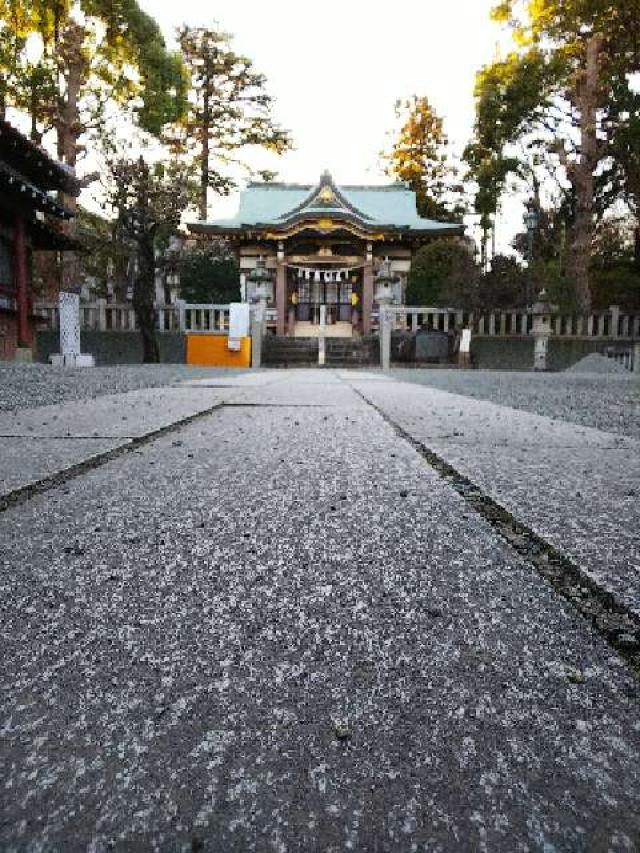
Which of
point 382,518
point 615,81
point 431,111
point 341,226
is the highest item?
point 431,111

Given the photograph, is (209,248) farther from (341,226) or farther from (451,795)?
(451,795)

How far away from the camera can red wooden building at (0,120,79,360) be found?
1026 cm

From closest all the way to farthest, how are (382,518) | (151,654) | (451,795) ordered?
(451,795) < (151,654) < (382,518)

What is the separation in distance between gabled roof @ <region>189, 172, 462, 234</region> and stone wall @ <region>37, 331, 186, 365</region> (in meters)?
4.06

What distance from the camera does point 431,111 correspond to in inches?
960

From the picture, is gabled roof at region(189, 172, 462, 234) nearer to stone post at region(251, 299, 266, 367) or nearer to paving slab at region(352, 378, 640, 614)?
stone post at region(251, 299, 266, 367)

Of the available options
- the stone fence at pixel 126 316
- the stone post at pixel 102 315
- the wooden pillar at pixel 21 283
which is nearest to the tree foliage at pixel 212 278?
the stone fence at pixel 126 316

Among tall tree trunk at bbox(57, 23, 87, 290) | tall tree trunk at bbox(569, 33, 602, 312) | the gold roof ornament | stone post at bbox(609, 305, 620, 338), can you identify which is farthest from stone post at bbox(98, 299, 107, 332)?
stone post at bbox(609, 305, 620, 338)

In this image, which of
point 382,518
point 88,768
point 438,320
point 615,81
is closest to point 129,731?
point 88,768

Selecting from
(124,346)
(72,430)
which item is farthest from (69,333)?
(72,430)

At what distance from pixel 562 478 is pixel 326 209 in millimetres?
17063

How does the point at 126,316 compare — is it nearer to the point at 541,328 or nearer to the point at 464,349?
the point at 464,349

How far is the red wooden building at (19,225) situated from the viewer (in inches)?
404

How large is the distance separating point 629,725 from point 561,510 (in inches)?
21.5
